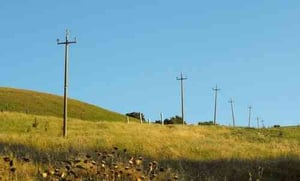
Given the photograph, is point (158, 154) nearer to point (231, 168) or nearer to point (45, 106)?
point (231, 168)

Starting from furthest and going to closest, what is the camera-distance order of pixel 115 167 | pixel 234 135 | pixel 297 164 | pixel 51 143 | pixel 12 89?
pixel 12 89, pixel 234 135, pixel 51 143, pixel 297 164, pixel 115 167

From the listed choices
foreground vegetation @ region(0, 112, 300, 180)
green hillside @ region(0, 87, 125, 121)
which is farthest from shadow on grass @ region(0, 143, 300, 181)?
green hillside @ region(0, 87, 125, 121)

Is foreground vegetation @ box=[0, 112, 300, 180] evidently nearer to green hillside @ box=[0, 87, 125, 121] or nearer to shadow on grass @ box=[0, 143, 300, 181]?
shadow on grass @ box=[0, 143, 300, 181]

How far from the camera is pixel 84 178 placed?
964 cm

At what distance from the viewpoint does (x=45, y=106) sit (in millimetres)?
78875

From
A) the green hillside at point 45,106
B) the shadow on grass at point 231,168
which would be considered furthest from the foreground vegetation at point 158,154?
the green hillside at point 45,106

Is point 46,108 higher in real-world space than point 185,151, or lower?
higher

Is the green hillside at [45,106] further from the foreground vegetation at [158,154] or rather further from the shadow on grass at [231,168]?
the shadow on grass at [231,168]

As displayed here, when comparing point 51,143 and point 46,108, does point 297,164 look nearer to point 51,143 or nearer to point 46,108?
point 51,143

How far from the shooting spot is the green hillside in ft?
245

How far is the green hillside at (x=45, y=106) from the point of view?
245 ft

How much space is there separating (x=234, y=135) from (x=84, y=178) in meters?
37.3

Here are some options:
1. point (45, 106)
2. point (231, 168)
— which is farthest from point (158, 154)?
point (45, 106)

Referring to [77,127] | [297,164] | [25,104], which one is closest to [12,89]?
[25,104]
